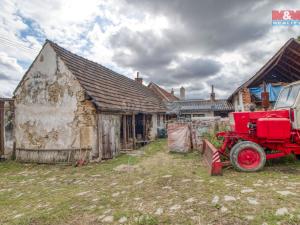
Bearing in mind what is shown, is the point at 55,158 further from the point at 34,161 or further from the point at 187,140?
the point at 187,140

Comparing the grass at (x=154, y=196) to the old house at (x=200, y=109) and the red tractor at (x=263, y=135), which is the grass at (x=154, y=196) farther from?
the old house at (x=200, y=109)

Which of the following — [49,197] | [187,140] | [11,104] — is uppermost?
[11,104]

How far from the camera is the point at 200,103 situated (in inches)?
1244

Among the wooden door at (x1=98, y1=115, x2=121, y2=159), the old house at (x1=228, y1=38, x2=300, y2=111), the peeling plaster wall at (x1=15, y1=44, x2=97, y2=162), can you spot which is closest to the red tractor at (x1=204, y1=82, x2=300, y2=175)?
the old house at (x1=228, y1=38, x2=300, y2=111)

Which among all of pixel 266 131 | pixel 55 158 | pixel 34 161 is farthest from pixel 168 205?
pixel 34 161

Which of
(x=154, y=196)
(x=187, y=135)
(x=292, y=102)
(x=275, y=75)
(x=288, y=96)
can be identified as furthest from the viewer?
(x=275, y=75)

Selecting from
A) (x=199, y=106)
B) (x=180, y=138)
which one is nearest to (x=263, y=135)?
(x=180, y=138)

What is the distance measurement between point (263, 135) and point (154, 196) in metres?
3.58

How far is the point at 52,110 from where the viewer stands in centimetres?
1037

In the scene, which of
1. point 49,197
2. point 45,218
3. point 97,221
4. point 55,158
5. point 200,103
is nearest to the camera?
point 97,221

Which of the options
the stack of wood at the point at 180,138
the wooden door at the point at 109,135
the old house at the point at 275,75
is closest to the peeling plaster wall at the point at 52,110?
the wooden door at the point at 109,135

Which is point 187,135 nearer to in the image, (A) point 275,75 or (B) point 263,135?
(B) point 263,135

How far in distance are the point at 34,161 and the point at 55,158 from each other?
1.22 meters

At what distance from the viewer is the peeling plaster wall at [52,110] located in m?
9.88
